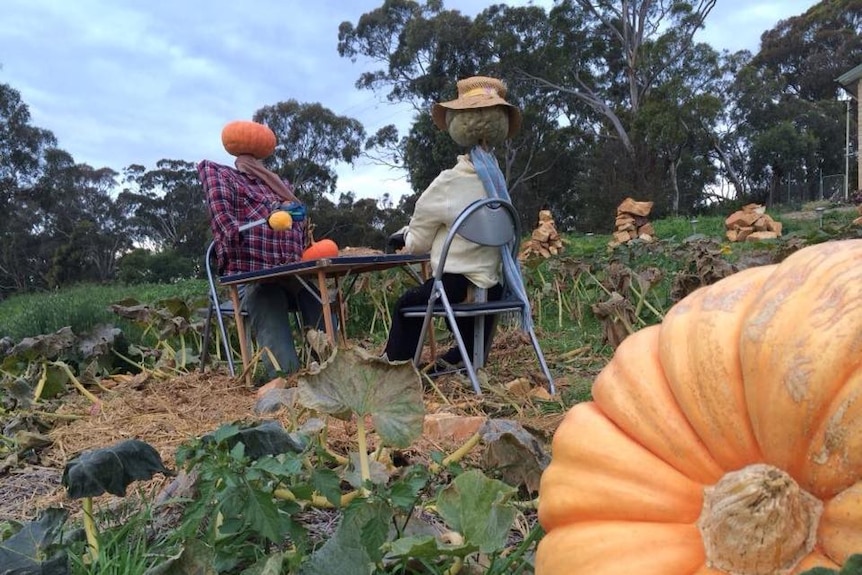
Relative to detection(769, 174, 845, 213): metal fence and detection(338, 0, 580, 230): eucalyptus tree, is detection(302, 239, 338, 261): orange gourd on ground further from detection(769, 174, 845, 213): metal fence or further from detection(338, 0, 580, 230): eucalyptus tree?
detection(769, 174, 845, 213): metal fence

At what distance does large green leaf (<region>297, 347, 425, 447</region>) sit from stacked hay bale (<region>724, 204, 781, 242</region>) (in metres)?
8.17

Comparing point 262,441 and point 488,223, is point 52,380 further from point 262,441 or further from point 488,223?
point 262,441

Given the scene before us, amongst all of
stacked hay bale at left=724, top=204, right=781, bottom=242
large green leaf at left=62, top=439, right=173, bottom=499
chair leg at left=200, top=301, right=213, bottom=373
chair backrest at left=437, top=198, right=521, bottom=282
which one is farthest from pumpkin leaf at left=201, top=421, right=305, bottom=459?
stacked hay bale at left=724, top=204, right=781, bottom=242

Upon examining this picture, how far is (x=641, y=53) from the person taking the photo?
21016mm

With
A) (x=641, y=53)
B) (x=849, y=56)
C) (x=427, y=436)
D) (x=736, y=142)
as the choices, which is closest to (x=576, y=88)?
(x=641, y=53)

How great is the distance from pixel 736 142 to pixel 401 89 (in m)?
15.2

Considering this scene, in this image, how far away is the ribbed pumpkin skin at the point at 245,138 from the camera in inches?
140

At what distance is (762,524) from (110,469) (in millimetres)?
871

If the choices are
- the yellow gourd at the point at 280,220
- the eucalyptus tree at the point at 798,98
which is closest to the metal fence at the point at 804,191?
the eucalyptus tree at the point at 798,98

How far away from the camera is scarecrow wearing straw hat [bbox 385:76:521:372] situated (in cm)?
275

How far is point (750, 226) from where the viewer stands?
8555mm

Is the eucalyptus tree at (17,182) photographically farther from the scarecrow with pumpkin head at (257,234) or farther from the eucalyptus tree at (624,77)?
the scarecrow with pumpkin head at (257,234)

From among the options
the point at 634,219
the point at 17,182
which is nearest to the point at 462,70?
the point at 634,219

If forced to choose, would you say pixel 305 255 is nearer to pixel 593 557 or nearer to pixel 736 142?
pixel 593 557
